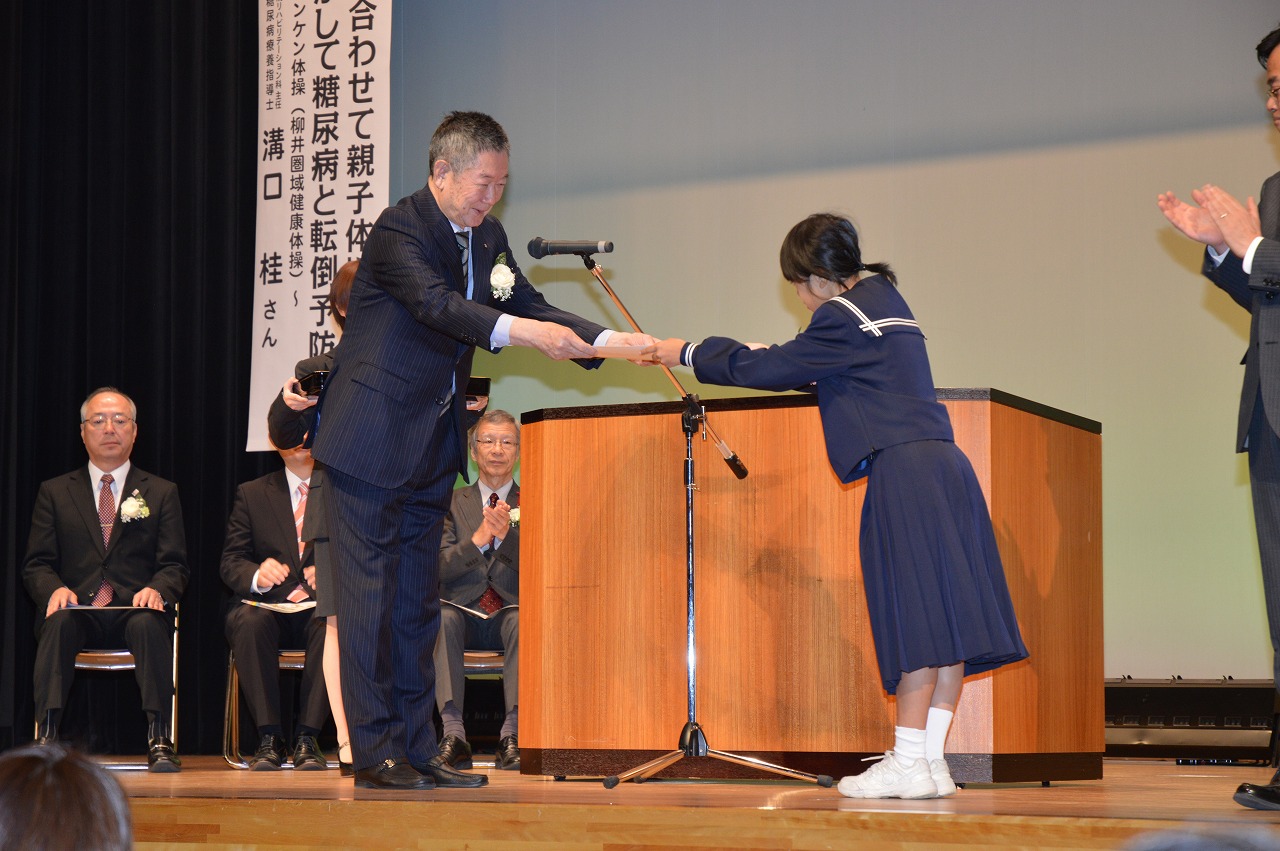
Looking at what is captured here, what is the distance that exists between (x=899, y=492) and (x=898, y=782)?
65 cm

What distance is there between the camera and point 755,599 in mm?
3609

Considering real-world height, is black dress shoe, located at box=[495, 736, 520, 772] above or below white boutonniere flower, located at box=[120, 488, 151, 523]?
below

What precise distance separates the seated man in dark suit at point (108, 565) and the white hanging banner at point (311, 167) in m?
0.72

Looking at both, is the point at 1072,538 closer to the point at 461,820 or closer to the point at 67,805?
the point at 461,820

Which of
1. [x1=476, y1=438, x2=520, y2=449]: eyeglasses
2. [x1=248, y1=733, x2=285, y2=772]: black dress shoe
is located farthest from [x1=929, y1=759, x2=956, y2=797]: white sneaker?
[x1=248, y1=733, x2=285, y2=772]: black dress shoe

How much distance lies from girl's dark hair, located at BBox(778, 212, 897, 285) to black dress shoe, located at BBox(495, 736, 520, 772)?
7.10ft

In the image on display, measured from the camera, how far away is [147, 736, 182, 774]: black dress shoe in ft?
15.1

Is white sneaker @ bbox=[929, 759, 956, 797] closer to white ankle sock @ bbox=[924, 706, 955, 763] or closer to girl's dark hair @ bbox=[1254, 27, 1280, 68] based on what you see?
white ankle sock @ bbox=[924, 706, 955, 763]

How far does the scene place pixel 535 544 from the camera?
12.6 ft

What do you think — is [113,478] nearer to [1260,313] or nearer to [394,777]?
[394,777]

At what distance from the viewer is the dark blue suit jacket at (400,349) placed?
3141 mm

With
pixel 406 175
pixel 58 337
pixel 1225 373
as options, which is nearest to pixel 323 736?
pixel 58 337

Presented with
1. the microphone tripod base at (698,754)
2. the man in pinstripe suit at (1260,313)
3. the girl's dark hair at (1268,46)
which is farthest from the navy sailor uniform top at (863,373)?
the girl's dark hair at (1268,46)

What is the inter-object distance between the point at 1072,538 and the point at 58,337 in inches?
193
